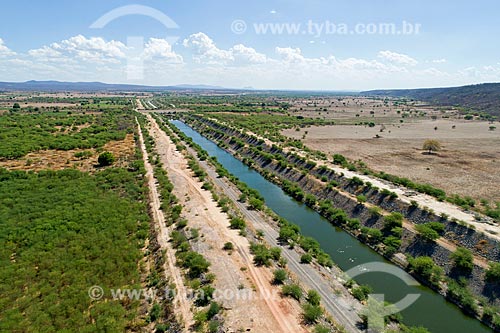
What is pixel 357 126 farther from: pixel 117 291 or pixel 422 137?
pixel 117 291

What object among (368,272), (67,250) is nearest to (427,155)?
(368,272)

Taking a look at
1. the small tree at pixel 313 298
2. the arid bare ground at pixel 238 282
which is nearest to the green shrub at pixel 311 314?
the arid bare ground at pixel 238 282

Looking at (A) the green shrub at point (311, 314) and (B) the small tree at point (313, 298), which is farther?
(B) the small tree at point (313, 298)

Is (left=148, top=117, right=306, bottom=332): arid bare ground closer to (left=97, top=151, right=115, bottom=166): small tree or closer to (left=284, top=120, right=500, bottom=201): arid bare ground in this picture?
(left=97, top=151, right=115, bottom=166): small tree

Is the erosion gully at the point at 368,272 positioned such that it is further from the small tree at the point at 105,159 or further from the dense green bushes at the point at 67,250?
the small tree at the point at 105,159

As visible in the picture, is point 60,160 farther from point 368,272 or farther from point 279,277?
point 368,272
